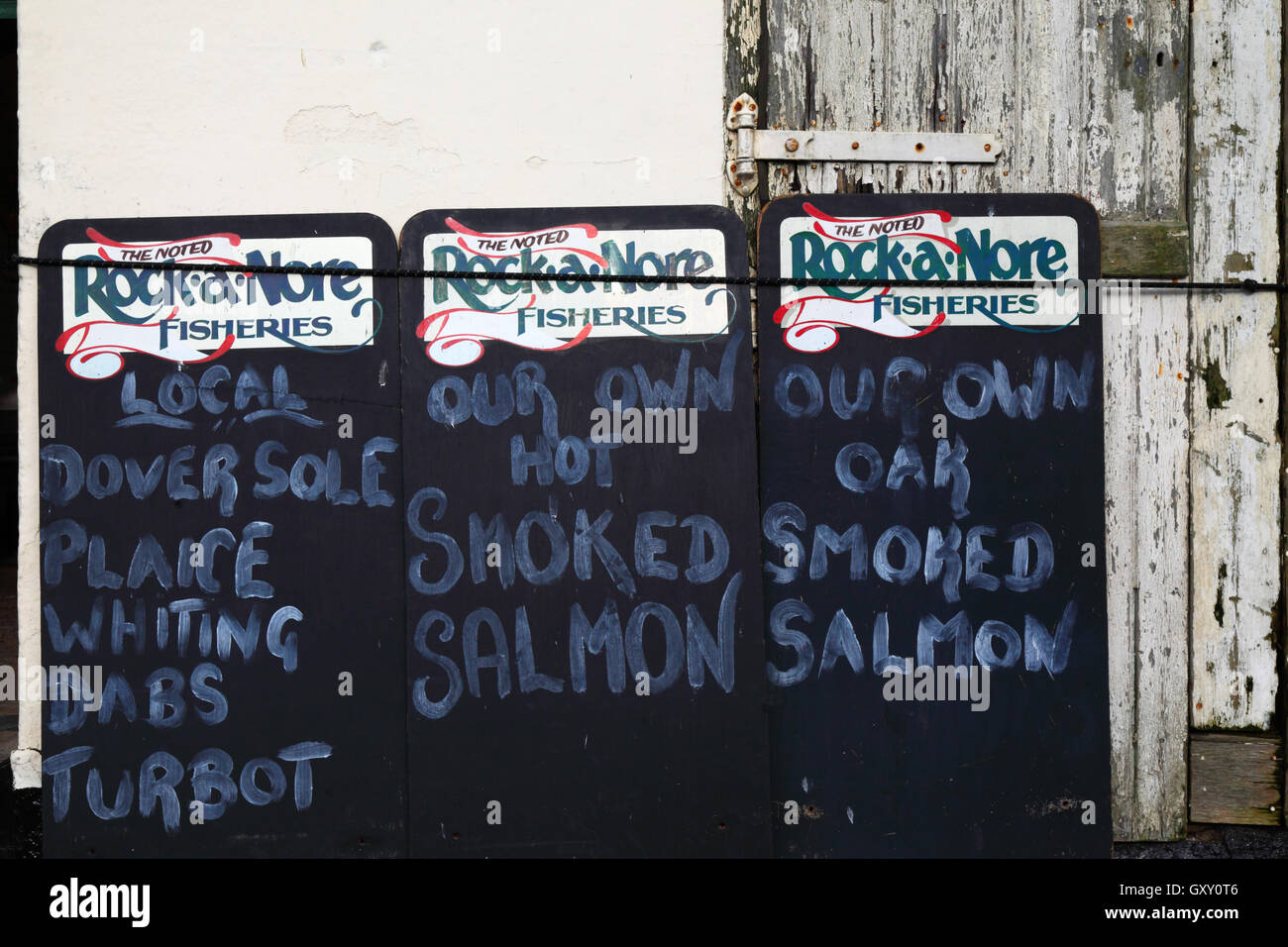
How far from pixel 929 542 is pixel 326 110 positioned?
7.99 feet

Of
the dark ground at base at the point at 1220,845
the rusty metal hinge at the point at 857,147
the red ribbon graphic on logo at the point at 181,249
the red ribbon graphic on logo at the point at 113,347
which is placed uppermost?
the rusty metal hinge at the point at 857,147

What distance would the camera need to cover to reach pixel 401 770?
9.36ft

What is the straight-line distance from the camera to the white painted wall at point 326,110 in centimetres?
286

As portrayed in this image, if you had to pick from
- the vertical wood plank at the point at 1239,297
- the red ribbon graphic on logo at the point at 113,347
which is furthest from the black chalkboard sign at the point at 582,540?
the vertical wood plank at the point at 1239,297

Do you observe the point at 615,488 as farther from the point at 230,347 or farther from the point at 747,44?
the point at 747,44

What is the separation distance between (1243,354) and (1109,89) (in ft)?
3.23

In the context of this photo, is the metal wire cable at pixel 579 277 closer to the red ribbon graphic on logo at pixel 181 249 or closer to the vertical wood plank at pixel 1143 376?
the red ribbon graphic on logo at pixel 181 249

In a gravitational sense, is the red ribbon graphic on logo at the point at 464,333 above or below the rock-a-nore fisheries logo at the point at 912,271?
below

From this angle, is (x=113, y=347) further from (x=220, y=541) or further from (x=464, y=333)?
(x=464, y=333)

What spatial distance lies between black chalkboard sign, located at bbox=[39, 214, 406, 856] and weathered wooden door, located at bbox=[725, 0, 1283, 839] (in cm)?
156

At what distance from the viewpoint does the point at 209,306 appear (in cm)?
283

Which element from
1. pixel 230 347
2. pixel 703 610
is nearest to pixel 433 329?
pixel 230 347

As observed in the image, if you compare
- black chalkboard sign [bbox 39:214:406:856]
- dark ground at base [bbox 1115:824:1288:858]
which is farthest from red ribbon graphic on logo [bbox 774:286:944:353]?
dark ground at base [bbox 1115:824:1288:858]

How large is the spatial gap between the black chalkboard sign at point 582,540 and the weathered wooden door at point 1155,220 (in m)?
0.59
